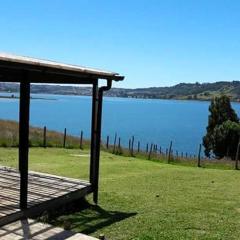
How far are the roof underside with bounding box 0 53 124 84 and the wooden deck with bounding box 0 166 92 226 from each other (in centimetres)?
224

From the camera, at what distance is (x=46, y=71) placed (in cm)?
841

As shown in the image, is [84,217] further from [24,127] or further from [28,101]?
[28,101]

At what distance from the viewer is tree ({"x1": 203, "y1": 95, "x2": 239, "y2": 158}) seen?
1924 inches

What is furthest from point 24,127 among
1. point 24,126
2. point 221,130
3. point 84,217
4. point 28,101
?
point 221,130

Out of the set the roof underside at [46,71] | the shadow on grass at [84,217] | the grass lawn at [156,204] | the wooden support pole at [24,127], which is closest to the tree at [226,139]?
the grass lawn at [156,204]

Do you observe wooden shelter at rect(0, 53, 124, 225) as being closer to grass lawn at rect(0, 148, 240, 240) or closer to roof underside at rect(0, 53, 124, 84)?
roof underside at rect(0, 53, 124, 84)

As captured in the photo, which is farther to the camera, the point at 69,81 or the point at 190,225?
the point at 69,81

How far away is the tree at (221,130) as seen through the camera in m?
48.9

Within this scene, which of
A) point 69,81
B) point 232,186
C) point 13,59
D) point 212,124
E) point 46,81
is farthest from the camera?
point 212,124

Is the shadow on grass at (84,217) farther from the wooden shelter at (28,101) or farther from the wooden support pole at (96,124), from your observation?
the wooden support pole at (96,124)

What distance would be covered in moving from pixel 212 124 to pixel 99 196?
1754 inches

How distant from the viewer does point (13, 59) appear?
7254mm

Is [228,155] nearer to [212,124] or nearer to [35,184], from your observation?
[212,124]

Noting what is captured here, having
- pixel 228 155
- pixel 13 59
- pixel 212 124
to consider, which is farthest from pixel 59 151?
pixel 212 124
